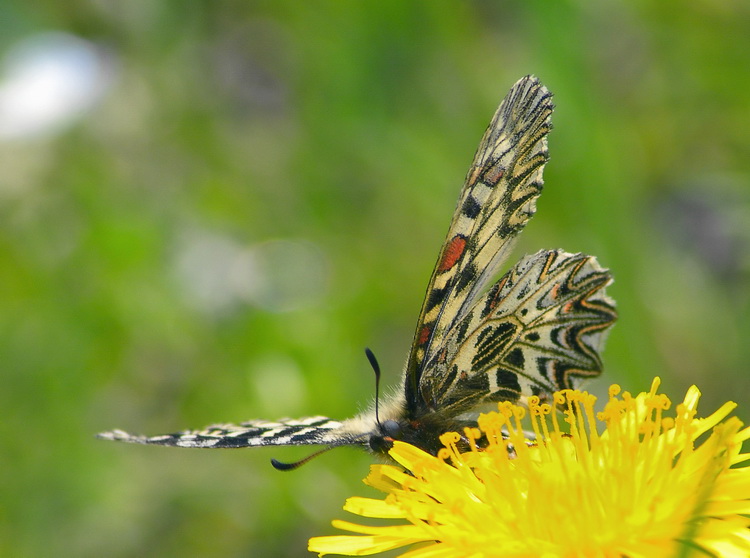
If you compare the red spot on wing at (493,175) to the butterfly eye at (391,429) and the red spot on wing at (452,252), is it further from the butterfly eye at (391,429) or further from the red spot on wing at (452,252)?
the butterfly eye at (391,429)

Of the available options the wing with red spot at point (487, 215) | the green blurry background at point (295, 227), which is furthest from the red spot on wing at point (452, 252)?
the green blurry background at point (295, 227)

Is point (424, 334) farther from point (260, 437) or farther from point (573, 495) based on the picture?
point (573, 495)

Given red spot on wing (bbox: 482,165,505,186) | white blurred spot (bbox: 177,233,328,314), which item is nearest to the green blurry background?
white blurred spot (bbox: 177,233,328,314)

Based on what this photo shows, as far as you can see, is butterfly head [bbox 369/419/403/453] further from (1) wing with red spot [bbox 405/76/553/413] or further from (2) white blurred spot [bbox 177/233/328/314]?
(2) white blurred spot [bbox 177/233/328/314]

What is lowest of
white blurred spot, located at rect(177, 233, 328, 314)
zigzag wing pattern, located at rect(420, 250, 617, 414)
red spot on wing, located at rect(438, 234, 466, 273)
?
zigzag wing pattern, located at rect(420, 250, 617, 414)

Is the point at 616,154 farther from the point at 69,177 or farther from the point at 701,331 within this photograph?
the point at 69,177

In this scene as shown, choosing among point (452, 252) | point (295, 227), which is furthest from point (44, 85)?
point (452, 252)
